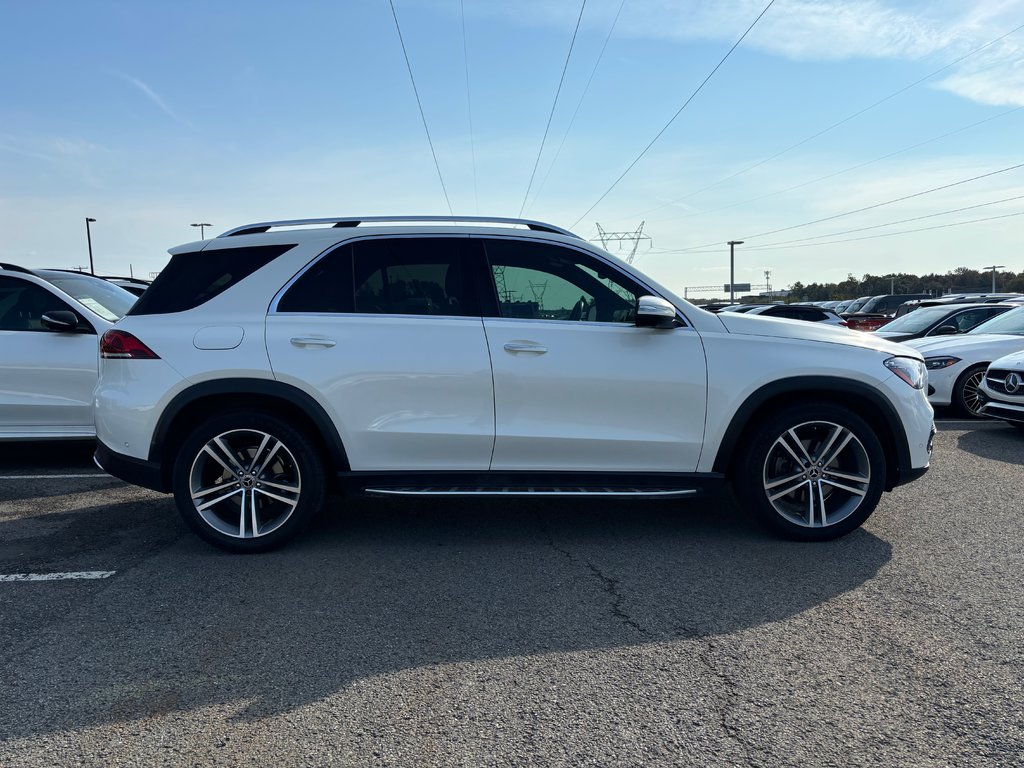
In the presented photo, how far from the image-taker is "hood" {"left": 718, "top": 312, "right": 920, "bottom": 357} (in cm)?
448

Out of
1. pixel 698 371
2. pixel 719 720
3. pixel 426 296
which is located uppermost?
pixel 426 296

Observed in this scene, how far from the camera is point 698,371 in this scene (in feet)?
14.3

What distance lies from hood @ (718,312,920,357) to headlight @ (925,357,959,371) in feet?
18.1

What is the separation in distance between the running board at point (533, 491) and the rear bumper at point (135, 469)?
3.95ft

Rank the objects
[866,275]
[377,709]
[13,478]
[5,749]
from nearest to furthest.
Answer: [5,749] < [377,709] < [13,478] < [866,275]

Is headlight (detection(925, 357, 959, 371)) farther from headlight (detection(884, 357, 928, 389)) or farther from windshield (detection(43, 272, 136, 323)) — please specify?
windshield (detection(43, 272, 136, 323))

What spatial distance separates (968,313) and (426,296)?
11528 mm

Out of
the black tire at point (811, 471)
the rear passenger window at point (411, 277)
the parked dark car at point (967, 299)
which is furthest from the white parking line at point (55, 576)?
the parked dark car at point (967, 299)

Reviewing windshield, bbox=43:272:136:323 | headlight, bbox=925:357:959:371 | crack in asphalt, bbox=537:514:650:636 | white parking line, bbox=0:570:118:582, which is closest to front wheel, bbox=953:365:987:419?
headlight, bbox=925:357:959:371

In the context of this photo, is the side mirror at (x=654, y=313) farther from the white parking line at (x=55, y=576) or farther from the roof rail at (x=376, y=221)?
the white parking line at (x=55, y=576)

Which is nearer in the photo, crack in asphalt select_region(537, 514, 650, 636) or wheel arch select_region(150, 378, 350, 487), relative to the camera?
crack in asphalt select_region(537, 514, 650, 636)

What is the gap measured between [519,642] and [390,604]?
754mm

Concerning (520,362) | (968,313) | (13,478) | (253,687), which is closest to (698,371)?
(520,362)

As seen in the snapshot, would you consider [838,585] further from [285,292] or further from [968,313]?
[968,313]
